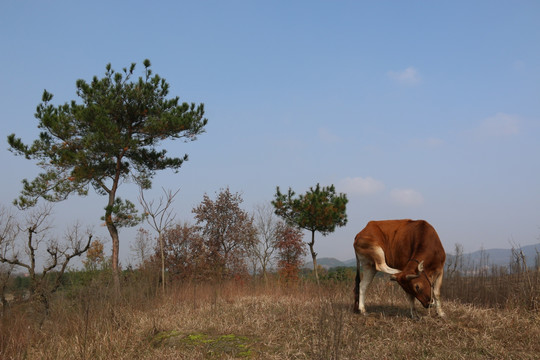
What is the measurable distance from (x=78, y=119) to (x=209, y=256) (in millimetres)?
10669

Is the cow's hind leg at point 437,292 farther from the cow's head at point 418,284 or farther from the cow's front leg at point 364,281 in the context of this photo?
the cow's front leg at point 364,281

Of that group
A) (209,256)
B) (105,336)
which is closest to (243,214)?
(209,256)

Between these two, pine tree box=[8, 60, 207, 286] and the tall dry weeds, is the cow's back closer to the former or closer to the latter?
the tall dry weeds

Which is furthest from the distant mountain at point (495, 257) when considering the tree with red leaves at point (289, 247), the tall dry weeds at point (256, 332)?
the tree with red leaves at point (289, 247)

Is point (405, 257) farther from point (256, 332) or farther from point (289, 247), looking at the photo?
point (289, 247)

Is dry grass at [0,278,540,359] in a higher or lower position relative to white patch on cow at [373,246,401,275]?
lower

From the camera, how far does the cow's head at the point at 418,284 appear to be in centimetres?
826

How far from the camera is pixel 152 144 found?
21.7 metres

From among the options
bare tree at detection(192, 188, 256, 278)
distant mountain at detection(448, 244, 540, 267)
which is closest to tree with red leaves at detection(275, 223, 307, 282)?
bare tree at detection(192, 188, 256, 278)

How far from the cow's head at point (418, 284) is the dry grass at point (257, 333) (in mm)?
495

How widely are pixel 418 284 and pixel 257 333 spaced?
3067 mm

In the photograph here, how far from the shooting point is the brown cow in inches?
328

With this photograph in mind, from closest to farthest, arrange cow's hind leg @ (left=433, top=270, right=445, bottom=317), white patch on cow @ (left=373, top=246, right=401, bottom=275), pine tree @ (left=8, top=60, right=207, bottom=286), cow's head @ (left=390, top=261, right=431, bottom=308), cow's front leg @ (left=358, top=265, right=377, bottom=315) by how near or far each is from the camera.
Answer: cow's head @ (left=390, top=261, right=431, bottom=308) → cow's hind leg @ (left=433, top=270, right=445, bottom=317) → white patch on cow @ (left=373, top=246, right=401, bottom=275) → cow's front leg @ (left=358, top=265, right=377, bottom=315) → pine tree @ (left=8, top=60, right=207, bottom=286)

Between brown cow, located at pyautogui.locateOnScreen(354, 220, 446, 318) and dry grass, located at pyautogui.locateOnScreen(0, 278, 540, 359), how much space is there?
58 centimetres
